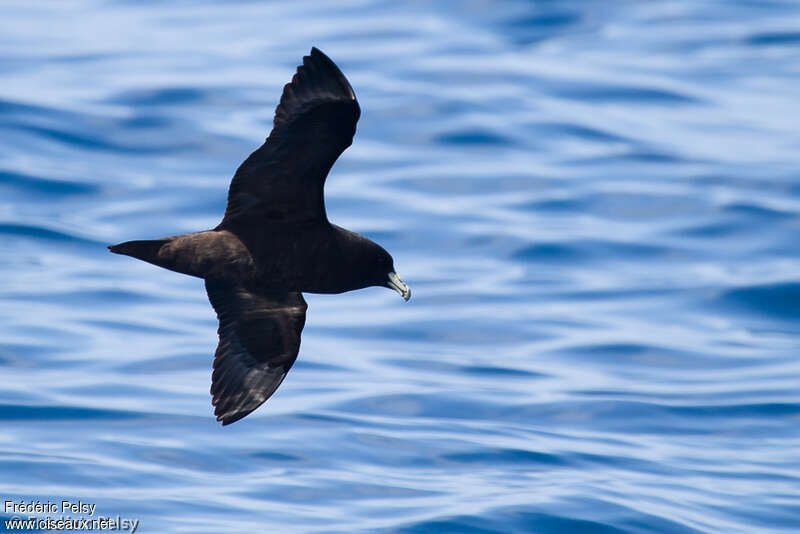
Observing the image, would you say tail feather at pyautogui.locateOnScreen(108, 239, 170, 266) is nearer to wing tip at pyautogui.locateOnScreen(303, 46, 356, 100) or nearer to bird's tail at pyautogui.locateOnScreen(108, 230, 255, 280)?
bird's tail at pyautogui.locateOnScreen(108, 230, 255, 280)

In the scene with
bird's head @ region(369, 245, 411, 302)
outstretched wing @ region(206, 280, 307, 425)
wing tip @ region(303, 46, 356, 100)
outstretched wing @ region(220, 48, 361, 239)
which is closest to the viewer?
wing tip @ region(303, 46, 356, 100)

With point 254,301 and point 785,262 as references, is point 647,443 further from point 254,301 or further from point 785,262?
point 254,301

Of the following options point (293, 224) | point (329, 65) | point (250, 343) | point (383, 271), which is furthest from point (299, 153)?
point (250, 343)

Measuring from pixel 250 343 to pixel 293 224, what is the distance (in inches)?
48.6

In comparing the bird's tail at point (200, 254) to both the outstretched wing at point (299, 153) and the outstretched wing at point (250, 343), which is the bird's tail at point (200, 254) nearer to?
the outstretched wing at point (299, 153)

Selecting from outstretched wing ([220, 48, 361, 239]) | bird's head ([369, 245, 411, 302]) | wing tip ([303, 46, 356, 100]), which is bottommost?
bird's head ([369, 245, 411, 302])

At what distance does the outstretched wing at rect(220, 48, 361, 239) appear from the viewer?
770cm

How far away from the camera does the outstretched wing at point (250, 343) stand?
901 centimetres

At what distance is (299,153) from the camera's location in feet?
26.1

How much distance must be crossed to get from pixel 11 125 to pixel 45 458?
282 inches

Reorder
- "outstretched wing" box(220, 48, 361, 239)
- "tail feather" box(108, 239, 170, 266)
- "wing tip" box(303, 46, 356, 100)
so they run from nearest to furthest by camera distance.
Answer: "wing tip" box(303, 46, 356, 100), "outstretched wing" box(220, 48, 361, 239), "tail feather" box(108, 239, 170, 266)

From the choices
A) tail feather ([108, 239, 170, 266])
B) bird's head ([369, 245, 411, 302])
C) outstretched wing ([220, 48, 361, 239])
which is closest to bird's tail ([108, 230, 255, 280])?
tail feather ([108, 239, 170, 266])

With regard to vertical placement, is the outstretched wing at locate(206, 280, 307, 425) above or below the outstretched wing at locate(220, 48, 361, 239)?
below

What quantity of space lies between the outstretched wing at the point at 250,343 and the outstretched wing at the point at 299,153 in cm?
95
